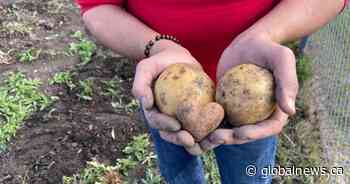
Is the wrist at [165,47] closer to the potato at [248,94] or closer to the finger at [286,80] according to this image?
the potato at [248,94]

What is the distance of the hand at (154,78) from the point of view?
4.42 feet

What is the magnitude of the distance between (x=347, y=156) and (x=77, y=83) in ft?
5.14

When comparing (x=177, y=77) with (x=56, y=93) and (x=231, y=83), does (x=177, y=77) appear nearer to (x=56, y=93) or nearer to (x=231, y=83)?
(x=231, y=83)

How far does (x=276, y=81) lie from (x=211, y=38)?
0.28 metres

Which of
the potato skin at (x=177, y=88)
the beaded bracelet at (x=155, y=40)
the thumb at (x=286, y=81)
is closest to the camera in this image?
the thumb at (x=286, y=81)

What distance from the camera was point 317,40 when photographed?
322cm

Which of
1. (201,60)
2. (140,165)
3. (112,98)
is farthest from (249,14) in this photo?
(112,98)

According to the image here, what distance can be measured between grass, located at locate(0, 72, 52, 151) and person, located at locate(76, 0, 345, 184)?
1.36 meters

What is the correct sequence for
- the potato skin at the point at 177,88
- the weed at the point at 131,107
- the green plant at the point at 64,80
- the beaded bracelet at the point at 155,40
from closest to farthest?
the potato skin at the point at 177,88 < the beaded bracelet at the point at 155,40 < the weed at the point at 131,107 < the green plant at the point at 64,80

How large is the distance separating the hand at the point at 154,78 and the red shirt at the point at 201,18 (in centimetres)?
7

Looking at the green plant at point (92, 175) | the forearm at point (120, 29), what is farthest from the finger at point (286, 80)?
the green plant at point (92, 175)

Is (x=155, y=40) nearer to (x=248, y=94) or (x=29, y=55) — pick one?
(x=248, y=94)

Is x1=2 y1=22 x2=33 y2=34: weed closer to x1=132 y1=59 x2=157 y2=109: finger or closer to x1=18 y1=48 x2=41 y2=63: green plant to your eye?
x1=18 y1=48 x2=41 y2=63: green plant

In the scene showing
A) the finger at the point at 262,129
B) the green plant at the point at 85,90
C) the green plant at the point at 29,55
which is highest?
the finger at the point at 262,129
